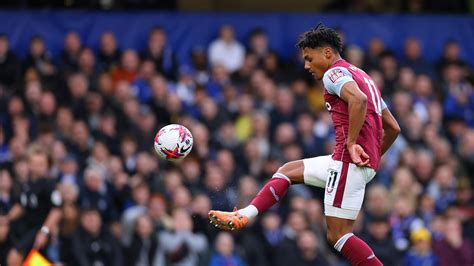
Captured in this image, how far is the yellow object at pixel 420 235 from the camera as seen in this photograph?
15447mm

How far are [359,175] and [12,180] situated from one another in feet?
18.5

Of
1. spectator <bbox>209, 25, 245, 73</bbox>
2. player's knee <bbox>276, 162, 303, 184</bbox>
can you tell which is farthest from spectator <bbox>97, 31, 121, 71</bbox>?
player's knee <bbox>276, 162, 303, 184</bbox>

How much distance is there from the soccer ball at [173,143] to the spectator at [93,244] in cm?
398

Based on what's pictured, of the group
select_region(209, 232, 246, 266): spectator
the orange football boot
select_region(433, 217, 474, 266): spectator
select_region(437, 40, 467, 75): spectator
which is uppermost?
the orange football boot

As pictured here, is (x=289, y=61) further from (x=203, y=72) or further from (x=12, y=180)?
(x=12, y=180)

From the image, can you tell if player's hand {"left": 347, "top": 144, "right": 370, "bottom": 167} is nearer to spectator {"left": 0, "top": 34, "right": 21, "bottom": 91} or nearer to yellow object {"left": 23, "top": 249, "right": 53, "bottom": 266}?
yellow object {"left": 23, "top": 249, "right": 53, "bottom": 266}

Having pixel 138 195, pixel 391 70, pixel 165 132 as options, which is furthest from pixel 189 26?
pixel 165 132

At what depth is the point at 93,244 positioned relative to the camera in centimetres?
1438

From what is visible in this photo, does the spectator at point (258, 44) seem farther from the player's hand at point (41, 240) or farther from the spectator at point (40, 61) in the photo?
the player's hand at point (41, 240)

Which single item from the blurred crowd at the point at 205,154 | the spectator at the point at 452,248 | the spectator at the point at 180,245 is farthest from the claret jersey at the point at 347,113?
the spectator at the point at 452,248

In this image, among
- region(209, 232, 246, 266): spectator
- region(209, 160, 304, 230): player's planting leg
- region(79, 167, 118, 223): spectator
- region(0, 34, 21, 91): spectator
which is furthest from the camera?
region(0, 34, 21, 91): spectator

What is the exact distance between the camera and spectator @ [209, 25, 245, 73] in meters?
18.1

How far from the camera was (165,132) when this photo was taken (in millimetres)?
10672

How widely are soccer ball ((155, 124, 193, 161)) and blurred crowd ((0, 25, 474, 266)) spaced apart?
3.27m
